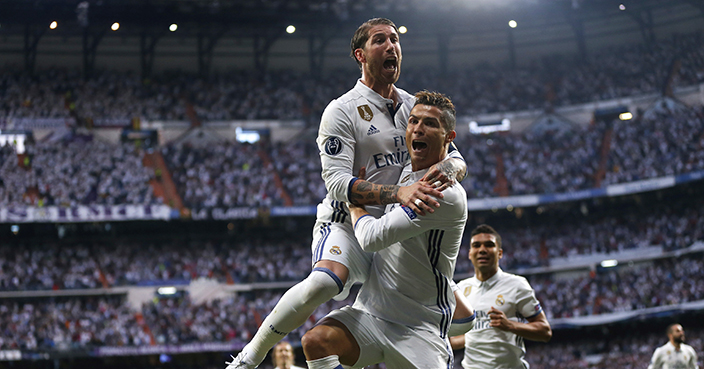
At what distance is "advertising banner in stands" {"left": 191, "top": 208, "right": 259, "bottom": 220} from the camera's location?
31062mm

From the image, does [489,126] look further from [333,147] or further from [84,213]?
[333,147]

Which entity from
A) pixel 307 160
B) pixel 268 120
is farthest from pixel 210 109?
pixel 307 160

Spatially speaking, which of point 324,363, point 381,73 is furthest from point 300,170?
point 324,363

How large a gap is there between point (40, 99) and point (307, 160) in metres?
14.8

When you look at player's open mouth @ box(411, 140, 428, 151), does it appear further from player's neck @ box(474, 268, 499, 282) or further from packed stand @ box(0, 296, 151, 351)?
packed stand @ box(0, 296, 151, 351)

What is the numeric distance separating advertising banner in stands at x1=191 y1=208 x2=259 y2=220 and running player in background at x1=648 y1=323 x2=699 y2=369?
22.0 metres

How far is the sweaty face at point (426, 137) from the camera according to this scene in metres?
4.75

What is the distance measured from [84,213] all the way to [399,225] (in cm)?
2850

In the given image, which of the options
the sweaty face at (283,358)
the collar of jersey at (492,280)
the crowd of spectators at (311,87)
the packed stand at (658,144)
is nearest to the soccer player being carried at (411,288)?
the collar of jersey at (492,280)

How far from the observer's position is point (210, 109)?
36656mm

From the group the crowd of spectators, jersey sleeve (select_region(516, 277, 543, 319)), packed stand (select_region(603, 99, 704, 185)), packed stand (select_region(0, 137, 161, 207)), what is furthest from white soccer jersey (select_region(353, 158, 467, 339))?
the crowd of spectators

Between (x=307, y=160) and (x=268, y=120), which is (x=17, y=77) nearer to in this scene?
(x=268, y=120)

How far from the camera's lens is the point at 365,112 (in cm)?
535

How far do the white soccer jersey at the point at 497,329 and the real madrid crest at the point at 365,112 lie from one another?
2893 millimetres
